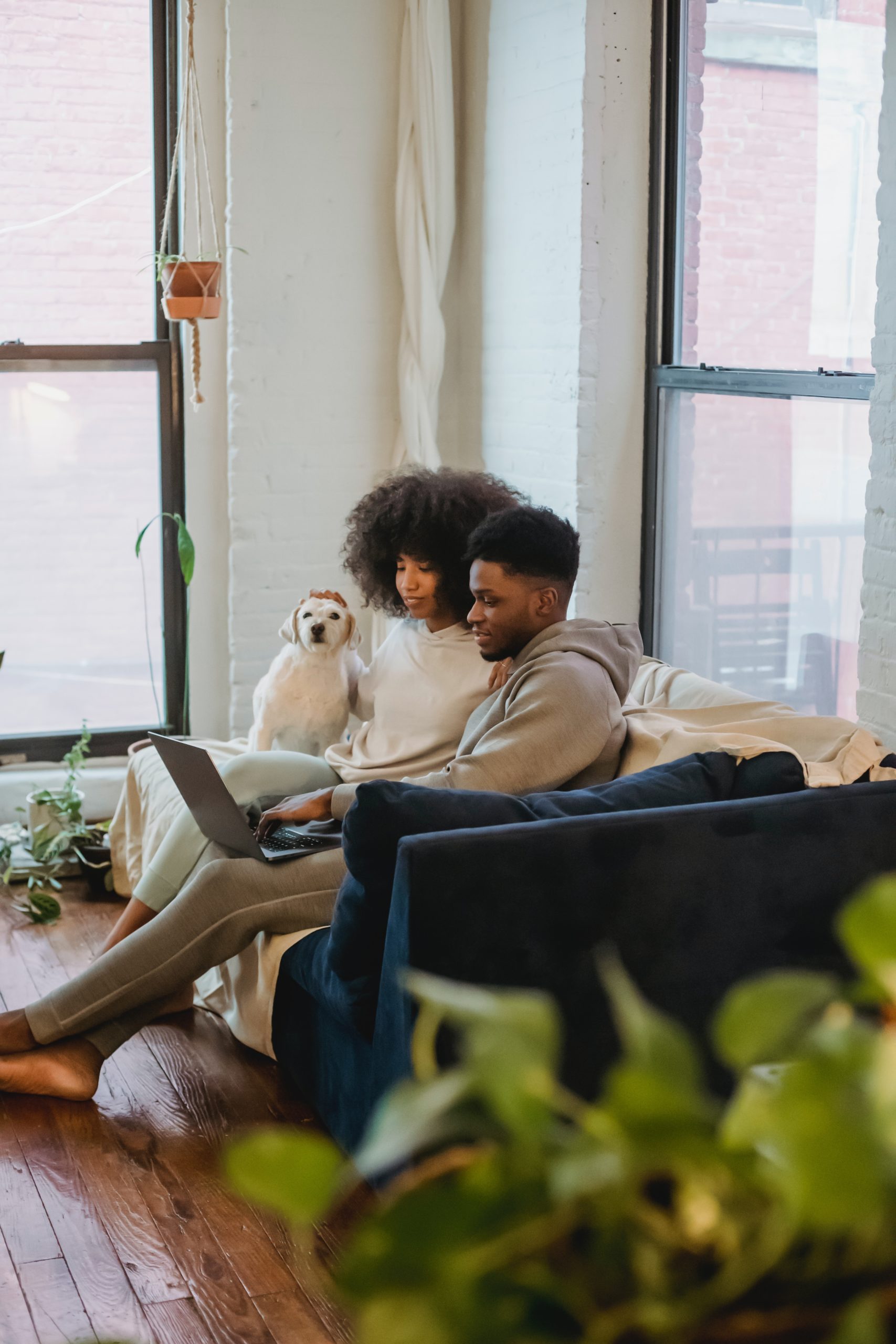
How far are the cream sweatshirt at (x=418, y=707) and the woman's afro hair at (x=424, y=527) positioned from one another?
4.3 inches

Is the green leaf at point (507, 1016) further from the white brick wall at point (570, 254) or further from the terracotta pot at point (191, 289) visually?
the terracotta pot at point (191, 289)

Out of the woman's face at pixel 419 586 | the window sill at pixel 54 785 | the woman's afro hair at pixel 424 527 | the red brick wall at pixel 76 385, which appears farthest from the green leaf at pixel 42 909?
the woman's face at pixel 419 586

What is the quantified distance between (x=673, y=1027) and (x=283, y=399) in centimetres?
416

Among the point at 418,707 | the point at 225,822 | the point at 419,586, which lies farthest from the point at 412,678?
the point at 225,822

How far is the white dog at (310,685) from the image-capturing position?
10.7ft

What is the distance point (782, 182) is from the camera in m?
3.22

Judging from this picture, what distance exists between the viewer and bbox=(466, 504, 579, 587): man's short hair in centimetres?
263

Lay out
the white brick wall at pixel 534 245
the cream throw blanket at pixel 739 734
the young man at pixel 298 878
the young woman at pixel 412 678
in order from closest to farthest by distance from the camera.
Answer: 1. the cream throw blanket at pixel 739 734
2. the young man at pixel 298 878
3. the young woman at pixel 412 678
4. the white brick wall at pixel 534 245

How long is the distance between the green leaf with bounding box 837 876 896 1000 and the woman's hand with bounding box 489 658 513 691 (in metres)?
2.43

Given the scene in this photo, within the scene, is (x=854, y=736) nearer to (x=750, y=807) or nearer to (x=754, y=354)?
(x=750, y=807)

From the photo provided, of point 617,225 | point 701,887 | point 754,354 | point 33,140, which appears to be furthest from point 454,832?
point 33,140

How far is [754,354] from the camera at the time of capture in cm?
341

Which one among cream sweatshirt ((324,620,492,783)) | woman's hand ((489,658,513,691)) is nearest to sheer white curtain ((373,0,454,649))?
cream sweatshirt ((324,620,492,783))

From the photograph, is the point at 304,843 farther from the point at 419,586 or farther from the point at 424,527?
the point at 424,527
